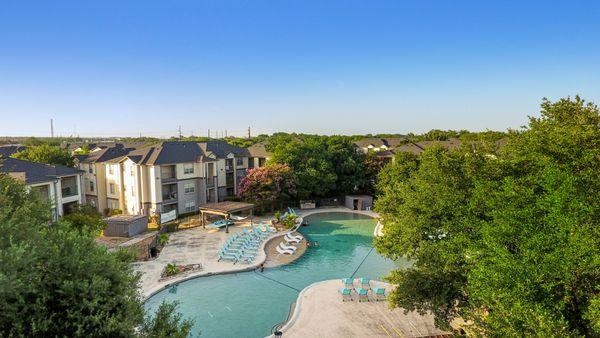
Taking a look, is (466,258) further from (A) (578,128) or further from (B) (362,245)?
(B) (362,245)

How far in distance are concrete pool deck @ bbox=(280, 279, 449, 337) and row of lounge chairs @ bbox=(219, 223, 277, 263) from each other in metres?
6.88

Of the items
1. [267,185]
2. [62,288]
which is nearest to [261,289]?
[62,288]

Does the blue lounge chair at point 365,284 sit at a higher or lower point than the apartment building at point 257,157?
lower

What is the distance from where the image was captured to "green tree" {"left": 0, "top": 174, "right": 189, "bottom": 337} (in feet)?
22.0

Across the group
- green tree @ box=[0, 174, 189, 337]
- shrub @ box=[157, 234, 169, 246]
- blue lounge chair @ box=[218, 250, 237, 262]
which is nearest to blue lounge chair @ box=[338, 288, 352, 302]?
blue lounge chair @ box=[218, 250, 237, 262]

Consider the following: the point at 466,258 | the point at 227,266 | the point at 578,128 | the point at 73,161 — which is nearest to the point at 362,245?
the point at 227,266

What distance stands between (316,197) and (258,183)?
10.1m

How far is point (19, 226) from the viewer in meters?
8.77

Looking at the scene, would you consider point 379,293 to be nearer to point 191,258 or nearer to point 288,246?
point 288,246

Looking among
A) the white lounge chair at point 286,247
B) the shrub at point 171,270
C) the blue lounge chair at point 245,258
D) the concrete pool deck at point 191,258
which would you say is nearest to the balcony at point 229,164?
the concrete pool deck at point 191,258

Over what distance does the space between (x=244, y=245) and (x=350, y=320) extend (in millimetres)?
12168

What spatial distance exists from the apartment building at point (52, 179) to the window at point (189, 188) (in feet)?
30.5

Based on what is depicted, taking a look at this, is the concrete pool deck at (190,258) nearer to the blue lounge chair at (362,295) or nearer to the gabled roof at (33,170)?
the blue lounge chair at (362,295)

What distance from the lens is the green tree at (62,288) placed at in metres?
6.71
